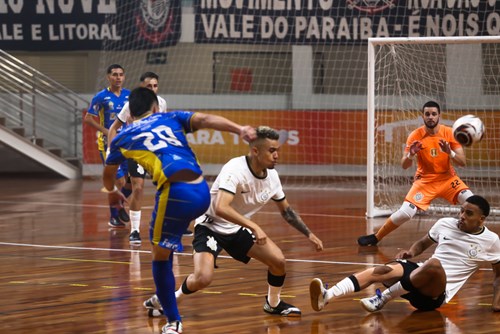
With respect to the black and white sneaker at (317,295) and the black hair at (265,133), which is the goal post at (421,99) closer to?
the black and white sneaker at (317,295)

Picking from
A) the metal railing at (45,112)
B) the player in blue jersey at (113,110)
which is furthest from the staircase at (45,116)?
the player in blue jersey at (113,110)

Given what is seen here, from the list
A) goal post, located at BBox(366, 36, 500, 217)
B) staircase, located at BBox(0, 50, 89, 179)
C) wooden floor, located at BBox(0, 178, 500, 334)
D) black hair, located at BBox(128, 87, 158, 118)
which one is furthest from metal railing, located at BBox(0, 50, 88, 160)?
black hair, located at BBox(128, 87, 158, 118)

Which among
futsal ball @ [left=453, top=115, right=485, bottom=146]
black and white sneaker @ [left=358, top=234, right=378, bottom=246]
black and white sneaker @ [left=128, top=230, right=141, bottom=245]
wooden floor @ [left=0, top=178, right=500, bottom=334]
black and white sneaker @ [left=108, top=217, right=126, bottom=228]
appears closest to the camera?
wooden floor @ [left=0, top=178, right=500, bottom=334]

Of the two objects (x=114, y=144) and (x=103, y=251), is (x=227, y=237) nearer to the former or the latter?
(x=114, y=144)

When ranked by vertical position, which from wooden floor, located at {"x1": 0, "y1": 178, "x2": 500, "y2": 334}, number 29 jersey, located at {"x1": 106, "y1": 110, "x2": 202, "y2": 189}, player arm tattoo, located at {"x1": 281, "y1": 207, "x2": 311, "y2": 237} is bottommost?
wooden floor, located at {"x1": 0, "y1": 178, "x2": 500, "y2": 334}

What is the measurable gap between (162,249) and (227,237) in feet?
3.33

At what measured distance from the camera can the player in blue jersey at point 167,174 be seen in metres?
6.91

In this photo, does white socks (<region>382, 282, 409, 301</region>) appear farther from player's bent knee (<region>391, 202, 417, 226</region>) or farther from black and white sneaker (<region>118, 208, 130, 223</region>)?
black and white sneaker (<region>118, 208, 130, 223</region>)

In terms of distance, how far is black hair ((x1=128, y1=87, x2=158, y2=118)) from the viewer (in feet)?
23.2

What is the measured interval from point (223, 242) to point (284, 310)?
0.71m

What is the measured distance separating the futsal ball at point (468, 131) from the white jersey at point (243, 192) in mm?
1693

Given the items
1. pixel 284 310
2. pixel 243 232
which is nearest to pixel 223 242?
pixel 243 232

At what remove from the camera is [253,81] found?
81.4ft

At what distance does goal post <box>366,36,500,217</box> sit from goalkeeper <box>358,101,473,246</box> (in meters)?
2.96
